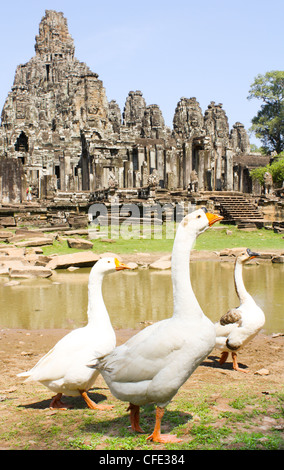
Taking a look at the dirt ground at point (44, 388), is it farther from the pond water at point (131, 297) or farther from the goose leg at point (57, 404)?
the pond water at point (131, 297)

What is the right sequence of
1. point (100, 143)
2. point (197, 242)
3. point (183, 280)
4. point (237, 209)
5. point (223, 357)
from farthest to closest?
point (100, 143) < point (237, 209) < point (197, 242) < point (223, 357) < point (183, 280)

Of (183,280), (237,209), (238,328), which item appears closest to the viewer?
(183,280)

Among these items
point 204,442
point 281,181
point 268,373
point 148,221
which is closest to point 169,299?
point 268,373

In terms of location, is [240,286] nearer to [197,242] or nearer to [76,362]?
[76,362]

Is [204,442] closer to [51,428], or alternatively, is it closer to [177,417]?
[177,417]

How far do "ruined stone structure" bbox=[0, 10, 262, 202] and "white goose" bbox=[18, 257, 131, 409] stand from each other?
22.0 meters

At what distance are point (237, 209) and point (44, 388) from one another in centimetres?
2302

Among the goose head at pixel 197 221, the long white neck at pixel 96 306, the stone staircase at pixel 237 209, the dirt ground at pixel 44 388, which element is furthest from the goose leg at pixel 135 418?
the stone staircase at pixel 237 209

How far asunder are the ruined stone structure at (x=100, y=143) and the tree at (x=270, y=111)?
4.94m

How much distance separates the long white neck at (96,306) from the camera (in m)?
3.80

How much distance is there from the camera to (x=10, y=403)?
143 inches

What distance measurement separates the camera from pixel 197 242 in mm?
17766

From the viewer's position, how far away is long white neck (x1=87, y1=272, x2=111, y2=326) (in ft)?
12.5

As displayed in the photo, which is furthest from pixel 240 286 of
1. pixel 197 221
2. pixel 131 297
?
pixel 131 297
